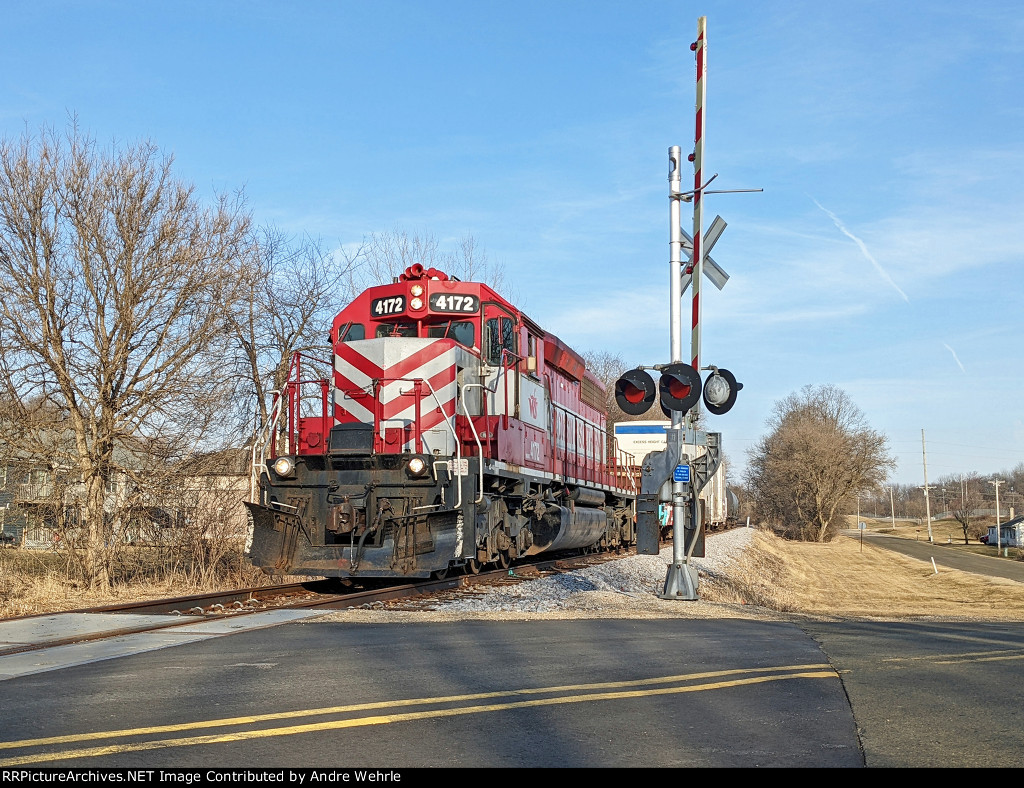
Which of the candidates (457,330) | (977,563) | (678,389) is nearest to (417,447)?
(457,330)

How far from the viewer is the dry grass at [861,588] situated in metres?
20.3

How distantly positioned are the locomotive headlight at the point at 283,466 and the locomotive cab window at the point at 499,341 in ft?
11.3

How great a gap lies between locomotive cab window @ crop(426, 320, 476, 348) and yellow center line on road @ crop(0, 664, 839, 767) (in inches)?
330

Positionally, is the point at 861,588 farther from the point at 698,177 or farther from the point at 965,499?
the point at 965,499

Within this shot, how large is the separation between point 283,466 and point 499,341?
3.95 m

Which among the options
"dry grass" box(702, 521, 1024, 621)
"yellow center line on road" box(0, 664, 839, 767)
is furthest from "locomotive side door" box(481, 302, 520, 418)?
"yellow center line on road" box(0, 664, 839, 767)

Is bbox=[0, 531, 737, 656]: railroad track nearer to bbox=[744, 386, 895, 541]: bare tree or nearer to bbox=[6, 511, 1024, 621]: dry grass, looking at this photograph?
bbox=[6, 511, 1024, 621]: dry grass

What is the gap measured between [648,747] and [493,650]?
3.31m

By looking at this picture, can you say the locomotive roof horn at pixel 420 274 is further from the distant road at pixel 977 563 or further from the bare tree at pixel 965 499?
the bare tree at pixel 965 499

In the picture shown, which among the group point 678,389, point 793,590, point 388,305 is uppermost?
point 388,305

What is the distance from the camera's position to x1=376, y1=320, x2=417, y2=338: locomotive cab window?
14.2m

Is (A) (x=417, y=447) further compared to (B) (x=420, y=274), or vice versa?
(B) (x=420, y=274)

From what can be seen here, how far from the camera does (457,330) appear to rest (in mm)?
14180

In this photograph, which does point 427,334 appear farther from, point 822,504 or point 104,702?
point 822,504
